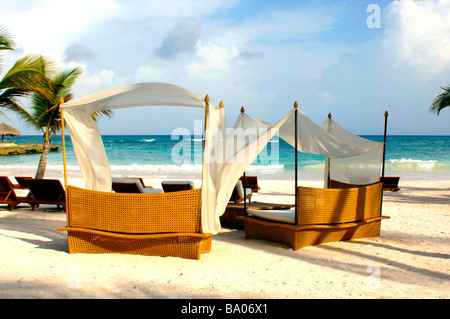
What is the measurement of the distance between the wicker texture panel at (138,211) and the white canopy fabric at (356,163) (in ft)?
10.9

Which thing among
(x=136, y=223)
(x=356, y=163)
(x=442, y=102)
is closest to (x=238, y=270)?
(x=136, y=223)

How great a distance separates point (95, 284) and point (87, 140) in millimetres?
2447

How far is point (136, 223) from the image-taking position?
16.6ft

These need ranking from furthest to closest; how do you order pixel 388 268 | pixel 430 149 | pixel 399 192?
pixel 430 149 < pixel 399 192 < pixel 388 268

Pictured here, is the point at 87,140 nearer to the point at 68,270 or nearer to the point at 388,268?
the point at 68,270

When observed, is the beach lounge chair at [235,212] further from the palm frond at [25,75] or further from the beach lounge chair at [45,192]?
the palm frond at [25,75]

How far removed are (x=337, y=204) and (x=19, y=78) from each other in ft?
21.4

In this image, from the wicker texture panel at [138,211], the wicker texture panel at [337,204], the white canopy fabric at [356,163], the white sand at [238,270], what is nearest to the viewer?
the white sand at [238,270]

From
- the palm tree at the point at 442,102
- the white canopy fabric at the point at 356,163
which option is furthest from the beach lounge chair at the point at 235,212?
the palm tree at the point at 442,102

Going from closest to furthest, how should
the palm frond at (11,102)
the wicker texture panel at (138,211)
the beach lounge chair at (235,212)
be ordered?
1. the wicker texture panel at (138,211)
2. the beach lounge chair at (235,212)
3. the palm frond at (11,102)

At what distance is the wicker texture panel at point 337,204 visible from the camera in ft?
18.4

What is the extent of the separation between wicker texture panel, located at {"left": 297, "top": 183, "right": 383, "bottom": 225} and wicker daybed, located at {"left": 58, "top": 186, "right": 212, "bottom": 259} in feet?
4.94

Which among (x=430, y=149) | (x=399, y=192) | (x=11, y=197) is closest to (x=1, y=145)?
(x=11, y=197)
